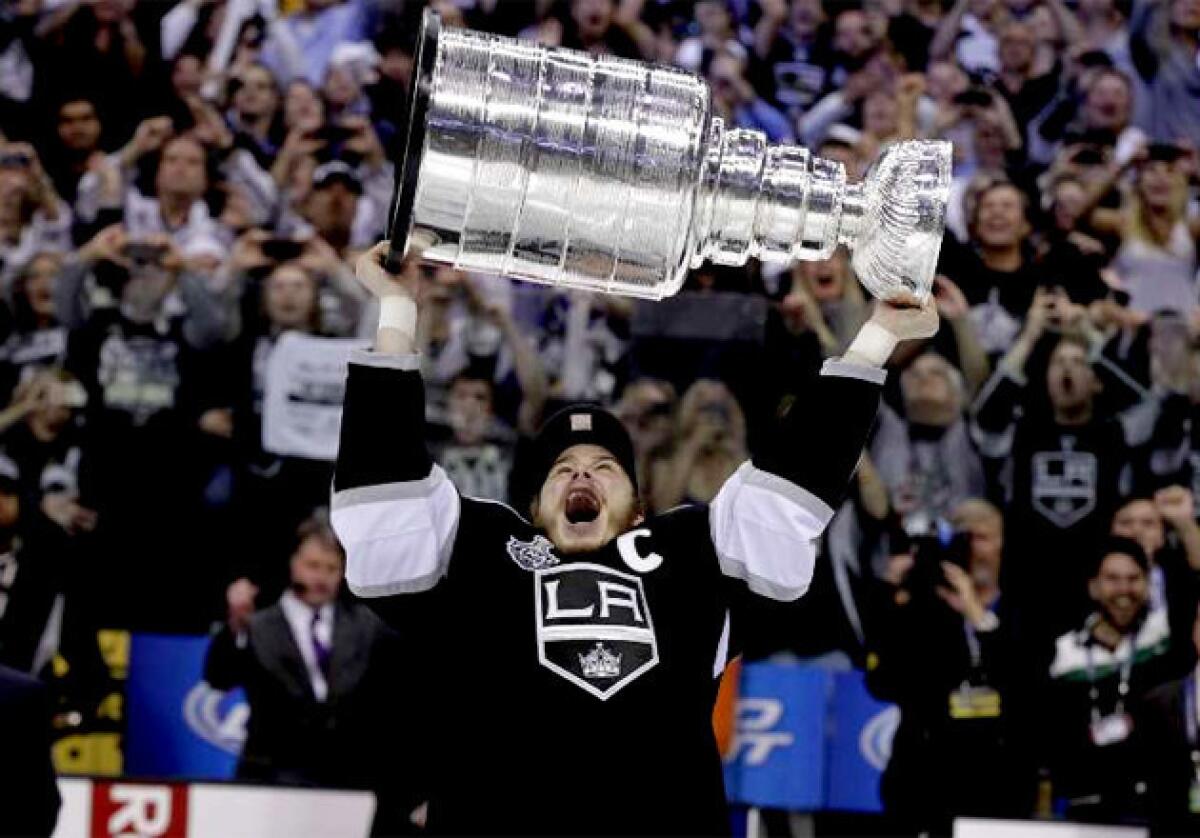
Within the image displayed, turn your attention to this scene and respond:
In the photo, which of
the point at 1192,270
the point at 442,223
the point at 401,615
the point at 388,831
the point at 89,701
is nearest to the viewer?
the point at 442,223

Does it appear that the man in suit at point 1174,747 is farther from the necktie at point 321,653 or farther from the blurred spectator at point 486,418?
the necktie at point 321,653

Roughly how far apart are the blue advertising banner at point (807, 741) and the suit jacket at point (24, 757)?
3.31m

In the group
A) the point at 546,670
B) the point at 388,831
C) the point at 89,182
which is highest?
the point at 89,182

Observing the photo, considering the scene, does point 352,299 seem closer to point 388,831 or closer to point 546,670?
point 388,831

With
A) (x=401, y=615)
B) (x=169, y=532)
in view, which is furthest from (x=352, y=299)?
(x=401, y=615)

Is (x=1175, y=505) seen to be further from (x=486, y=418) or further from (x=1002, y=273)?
(x=486, y=418)

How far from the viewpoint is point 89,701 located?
5113 mm

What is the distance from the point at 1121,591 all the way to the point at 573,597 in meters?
3.10

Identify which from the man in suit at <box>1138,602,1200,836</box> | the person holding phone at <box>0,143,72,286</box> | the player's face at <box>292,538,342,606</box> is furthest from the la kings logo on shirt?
the person holding phone at <box>0,143,72,286</box>

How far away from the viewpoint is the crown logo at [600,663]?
2.53 m

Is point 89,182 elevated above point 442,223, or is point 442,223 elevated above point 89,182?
point 89,182

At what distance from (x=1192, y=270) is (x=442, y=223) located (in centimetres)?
379

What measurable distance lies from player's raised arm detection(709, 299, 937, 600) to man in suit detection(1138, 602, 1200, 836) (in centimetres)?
288

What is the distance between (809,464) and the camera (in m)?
2.60
